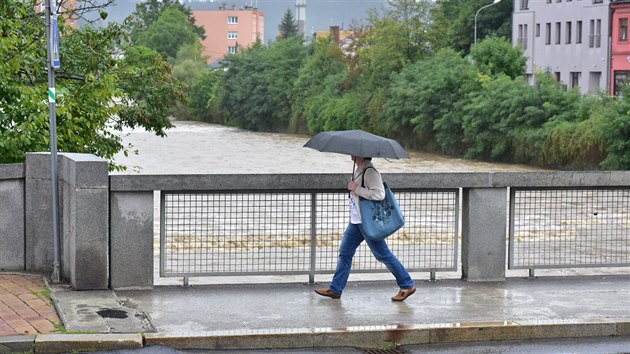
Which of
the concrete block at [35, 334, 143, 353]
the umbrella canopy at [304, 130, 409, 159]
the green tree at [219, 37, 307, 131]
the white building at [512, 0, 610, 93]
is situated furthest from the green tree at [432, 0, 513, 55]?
the concrete block at [35, 334, 143, 353]

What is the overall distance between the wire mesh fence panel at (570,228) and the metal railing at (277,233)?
77 centimetres

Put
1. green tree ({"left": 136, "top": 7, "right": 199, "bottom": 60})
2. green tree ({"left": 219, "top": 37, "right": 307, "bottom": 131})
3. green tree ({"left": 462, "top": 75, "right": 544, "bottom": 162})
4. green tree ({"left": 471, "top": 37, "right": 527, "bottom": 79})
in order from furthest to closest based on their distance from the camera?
green tree ({"left": 136, "top": 7, "right": 199, "bottom": 60}), green tree ({"left": 219, "top": 37, "right": 307, "bottom": 131}), green tree ({"left": 471, "top": 37, "right": 527, "bottom": 79}), green tree ({"left": 462, "top": 75, "right": 544, "bottom": 162})

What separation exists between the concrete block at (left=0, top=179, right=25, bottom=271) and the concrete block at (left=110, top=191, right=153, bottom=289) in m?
1.17

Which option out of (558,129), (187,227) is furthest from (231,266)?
(558,129)

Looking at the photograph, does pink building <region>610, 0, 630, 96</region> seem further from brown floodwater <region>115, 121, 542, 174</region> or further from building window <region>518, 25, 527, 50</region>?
building window <region>518, 25, 527, 50</region>

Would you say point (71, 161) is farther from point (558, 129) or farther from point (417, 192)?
point (558, 129)

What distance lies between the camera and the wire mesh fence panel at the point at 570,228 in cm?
1263

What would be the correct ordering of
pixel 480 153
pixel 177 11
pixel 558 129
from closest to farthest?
pixel 558 129, pixel 480 153, pixel 177 11

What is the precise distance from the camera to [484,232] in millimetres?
12406

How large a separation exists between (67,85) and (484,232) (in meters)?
10.7

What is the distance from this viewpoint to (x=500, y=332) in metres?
10.1

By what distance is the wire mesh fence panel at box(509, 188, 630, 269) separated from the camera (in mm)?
12633

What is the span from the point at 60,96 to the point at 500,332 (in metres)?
9.33

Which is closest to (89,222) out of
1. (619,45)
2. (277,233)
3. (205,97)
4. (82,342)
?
(277,233)
